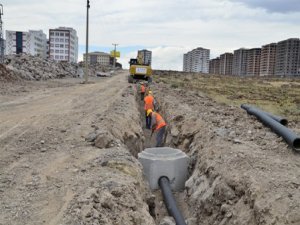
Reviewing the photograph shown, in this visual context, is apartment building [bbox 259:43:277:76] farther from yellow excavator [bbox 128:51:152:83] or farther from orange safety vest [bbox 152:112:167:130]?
orange safety vest [bbox 152:112:167:130]

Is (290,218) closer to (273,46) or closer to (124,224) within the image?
(124,224)

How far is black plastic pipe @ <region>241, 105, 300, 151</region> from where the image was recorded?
9.12 meters

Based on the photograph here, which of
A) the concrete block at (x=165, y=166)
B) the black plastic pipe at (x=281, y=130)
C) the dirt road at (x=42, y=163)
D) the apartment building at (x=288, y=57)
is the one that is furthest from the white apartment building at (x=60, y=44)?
the concrete block at (x=165, y=166)

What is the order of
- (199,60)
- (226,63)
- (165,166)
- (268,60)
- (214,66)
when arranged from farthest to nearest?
(199,60), (214,66), (226,63), (268,60), (165,166)

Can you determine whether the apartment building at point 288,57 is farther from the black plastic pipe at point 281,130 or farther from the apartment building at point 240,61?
the black plastic pipe at point 281,130

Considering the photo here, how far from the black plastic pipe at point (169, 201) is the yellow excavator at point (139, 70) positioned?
2460 cm

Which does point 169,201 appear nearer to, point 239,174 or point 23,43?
point 239,174

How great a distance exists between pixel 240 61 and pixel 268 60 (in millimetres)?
12461

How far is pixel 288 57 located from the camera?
4779 inches

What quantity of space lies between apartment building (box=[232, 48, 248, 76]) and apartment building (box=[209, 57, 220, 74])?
14503 millimetres

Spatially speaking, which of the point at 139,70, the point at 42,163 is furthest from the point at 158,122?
the point at 139,70

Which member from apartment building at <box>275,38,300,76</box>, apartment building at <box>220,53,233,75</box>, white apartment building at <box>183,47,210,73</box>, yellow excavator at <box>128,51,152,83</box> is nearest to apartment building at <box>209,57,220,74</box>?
white apartment building at <box>183,47,210,73</box>

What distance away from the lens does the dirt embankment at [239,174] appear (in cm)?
654

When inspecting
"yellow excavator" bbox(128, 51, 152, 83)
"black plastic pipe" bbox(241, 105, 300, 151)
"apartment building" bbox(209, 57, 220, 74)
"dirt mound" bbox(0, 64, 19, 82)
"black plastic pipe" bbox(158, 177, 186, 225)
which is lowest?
"black plastic pipe" bbox(158, 177, 186, 225)
